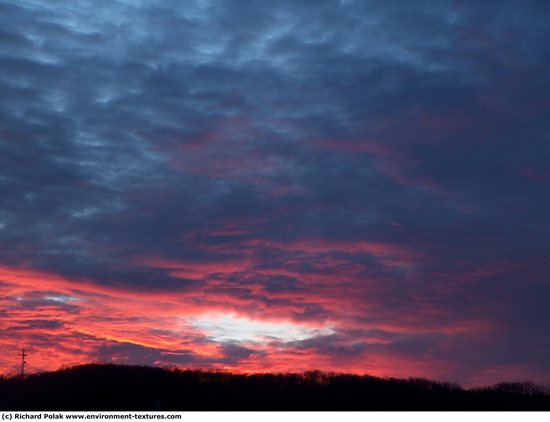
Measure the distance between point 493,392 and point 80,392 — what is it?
29.4 metres

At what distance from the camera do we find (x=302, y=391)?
52.7 m

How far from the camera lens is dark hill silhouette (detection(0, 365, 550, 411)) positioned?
48.4 metres

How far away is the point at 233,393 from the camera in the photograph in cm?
5156

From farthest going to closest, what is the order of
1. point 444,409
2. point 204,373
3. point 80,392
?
point 204,373 < point 80,392 < point 444,409

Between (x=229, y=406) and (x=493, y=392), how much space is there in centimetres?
1904

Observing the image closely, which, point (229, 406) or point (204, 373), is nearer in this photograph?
point (229, 406)

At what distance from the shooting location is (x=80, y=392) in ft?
169

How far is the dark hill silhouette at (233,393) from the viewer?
4841cm

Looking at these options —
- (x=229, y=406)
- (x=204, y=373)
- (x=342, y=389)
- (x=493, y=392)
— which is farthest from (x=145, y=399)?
(x=493, y=392)
